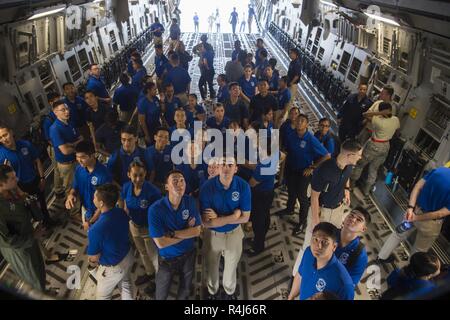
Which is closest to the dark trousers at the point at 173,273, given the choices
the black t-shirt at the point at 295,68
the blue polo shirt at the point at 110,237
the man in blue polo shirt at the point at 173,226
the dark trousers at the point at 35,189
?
the man in blue polo shirt at the point at 173,226

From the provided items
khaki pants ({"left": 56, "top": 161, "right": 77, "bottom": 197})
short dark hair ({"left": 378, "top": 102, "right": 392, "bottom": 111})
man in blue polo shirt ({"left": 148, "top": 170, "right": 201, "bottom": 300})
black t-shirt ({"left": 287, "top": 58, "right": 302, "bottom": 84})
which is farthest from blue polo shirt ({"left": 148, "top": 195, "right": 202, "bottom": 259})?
black t-shirt ({"left": 287, "top": 58, "right": 302, "bottom": 84})

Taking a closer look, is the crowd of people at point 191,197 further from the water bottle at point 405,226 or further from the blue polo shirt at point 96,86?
the blue polo shirt at point 96,86

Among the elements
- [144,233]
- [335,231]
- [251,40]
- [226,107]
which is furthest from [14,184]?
[251,40]

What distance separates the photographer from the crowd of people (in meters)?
2.55

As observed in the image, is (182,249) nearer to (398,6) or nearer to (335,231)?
(335,231)

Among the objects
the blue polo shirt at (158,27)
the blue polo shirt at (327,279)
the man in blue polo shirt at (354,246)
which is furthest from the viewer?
the blue polo shirt at (158,27)

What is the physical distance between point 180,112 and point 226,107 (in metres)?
1.20

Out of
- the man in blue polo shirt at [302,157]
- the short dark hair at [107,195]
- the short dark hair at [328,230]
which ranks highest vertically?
the short dark hair at [328,230]

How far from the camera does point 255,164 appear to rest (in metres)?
3.59

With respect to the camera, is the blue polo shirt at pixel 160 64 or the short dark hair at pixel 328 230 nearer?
the short dark hair at pixel 328 230

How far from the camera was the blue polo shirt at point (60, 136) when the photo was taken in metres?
4.01

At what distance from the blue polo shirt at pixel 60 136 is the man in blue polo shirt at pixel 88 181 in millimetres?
976

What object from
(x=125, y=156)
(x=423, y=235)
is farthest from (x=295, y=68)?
(x=125, y=156)
